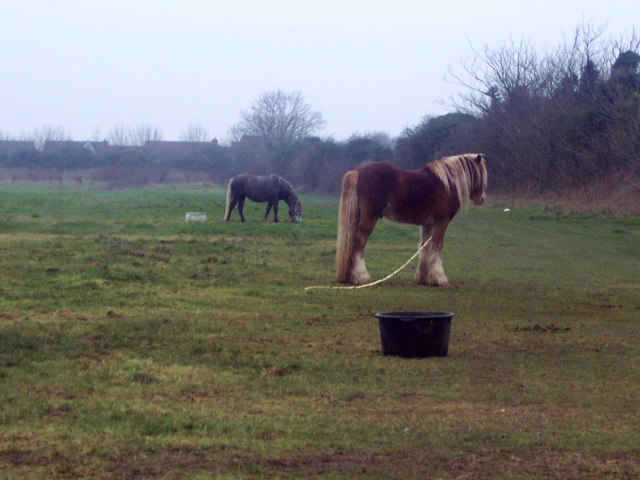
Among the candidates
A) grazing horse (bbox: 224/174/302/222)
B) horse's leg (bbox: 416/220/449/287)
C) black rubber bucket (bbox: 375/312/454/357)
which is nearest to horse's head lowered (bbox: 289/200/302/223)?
grazing horse (bbox: 224/174/302/222)

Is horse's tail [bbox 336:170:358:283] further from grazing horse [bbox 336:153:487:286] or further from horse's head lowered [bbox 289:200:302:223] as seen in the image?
horse's head lowered [bbox 289:200:302:223]

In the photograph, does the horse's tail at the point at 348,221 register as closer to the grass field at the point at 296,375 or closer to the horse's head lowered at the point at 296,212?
the grass field at the point at 296,375

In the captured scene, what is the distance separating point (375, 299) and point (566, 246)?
35.1 ft

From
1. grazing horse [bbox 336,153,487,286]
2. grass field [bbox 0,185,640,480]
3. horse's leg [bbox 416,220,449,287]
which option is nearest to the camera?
grass field [bbox 0,185,640,480]

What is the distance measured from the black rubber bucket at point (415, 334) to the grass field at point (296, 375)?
17 cm

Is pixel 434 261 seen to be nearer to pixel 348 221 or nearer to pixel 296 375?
pixel 348 221

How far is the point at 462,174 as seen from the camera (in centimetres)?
1373

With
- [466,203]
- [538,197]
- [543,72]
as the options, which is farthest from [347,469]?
[543,72]

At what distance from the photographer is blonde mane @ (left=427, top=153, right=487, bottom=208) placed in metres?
13.6

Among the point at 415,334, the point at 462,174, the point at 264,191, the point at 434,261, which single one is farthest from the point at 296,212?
the point at 415,334

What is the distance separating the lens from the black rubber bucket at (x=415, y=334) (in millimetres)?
7711

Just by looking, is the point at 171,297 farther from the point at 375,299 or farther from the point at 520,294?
the point at 520,294

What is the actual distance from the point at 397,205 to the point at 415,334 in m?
5.90

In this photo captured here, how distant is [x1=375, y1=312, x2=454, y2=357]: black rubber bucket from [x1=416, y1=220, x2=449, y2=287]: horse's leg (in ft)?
18.8
